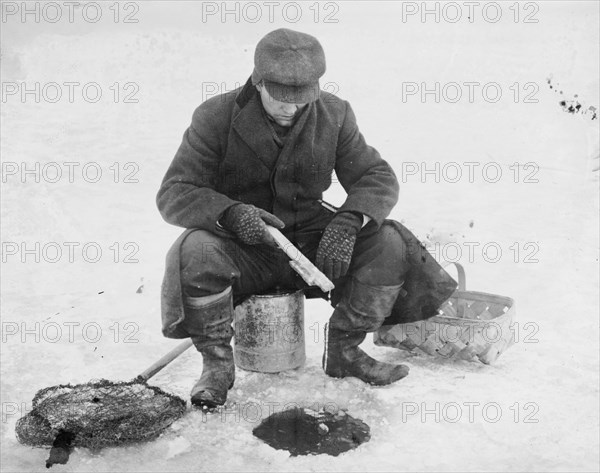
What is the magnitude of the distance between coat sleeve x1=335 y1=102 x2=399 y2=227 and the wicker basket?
2.13 feet

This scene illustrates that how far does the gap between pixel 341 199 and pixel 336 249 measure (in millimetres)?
3176

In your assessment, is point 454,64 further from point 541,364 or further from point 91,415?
point 91,415

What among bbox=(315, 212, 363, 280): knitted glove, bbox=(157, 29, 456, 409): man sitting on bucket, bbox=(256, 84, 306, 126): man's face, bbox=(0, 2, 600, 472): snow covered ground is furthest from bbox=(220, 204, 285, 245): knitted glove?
bbox=(0, 2, 600, 472): snow covered ground

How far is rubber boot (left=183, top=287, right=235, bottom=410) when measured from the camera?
3.62 meters

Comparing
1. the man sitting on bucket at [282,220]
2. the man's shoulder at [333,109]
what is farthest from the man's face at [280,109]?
the man's shoulder at [333,109]

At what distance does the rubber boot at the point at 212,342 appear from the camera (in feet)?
11.9

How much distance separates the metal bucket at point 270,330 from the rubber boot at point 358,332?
181 millimetres

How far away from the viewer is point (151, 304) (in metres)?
4.89

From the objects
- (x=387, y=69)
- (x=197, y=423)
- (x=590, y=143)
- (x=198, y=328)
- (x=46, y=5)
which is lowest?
(x=197, y=423)

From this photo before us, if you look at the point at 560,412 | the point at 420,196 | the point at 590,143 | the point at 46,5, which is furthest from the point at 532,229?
the point at 46,5

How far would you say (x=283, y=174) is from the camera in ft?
12.7

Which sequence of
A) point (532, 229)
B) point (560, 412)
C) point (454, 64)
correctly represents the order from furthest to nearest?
point (454, 64) → point (532, 229) → point (560, 412)

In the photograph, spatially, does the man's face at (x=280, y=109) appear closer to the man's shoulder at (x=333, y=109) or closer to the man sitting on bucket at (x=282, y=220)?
the man sitting on bucket at (x=282, y=220)

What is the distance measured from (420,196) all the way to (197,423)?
376cm
